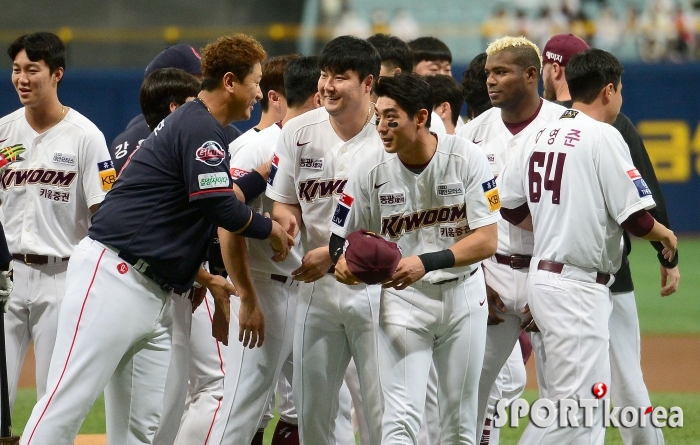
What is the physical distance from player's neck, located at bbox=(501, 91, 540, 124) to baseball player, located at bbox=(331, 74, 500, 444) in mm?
1144

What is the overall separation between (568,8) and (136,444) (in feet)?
50.8

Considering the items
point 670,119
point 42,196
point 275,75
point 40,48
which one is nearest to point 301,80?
point 275,75

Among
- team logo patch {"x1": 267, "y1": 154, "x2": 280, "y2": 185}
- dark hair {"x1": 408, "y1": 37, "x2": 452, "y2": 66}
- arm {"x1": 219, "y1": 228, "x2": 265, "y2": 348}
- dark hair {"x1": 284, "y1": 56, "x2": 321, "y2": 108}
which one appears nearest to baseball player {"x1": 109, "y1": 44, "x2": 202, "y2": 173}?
dark hair {"x1": 284, "y1": 56, "x2": 321, "y2": 108}

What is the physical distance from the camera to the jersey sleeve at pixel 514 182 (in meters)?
5.13

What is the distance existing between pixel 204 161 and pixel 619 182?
79.4 inches

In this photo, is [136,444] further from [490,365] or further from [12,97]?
[12,97]

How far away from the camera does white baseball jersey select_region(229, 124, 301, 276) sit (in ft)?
16.0

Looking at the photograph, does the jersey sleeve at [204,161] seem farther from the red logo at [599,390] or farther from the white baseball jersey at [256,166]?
the red logo at [599,390]

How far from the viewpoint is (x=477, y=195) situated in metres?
4.43

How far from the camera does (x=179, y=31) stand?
16.6 m

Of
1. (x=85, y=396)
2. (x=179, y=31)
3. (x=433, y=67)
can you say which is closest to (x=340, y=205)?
(x=85, y=396)

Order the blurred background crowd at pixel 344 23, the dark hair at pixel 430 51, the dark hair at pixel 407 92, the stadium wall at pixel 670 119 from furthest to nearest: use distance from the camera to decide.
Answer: the blurred background crowd at pixel 344 23
the stadium wall at pixel 670 119
the dark hair at pixel 430 51
the dark hair at pixel 407 92

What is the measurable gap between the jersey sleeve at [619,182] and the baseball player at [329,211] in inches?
44.3

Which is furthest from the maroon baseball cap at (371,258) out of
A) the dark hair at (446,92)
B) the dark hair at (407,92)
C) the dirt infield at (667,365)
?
the dirt infield at (667,365)
